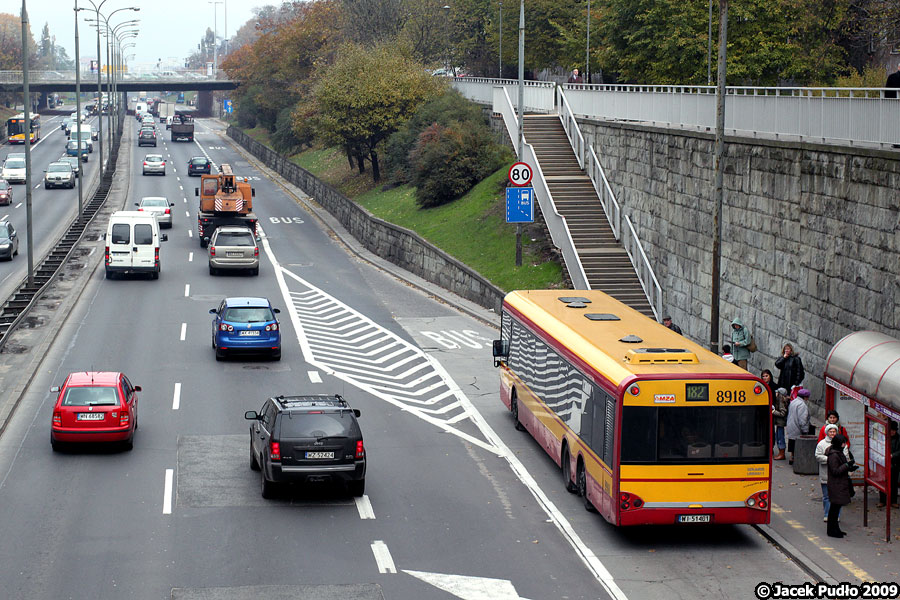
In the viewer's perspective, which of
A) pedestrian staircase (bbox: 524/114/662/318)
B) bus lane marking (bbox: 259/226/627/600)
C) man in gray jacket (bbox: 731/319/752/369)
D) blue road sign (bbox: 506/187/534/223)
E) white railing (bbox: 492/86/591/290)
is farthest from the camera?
blue road sign (bbox: 506/187/534/223)

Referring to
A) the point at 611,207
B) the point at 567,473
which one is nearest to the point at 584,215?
the point at 611,207

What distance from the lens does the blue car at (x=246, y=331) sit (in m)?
29.7

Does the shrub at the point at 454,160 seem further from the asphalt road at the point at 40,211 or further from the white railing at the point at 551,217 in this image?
the asphalt road at the point at 40,211

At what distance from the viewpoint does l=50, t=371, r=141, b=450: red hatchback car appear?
68.6 ft

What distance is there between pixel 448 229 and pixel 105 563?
3402cm

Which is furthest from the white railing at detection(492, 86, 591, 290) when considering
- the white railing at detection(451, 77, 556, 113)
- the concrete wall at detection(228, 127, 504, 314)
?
the concrete wall at detection(228, 127, 504, 314)

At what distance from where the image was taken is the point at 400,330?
117 feet

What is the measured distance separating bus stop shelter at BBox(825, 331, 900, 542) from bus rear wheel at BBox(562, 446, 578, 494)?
4.62 meters

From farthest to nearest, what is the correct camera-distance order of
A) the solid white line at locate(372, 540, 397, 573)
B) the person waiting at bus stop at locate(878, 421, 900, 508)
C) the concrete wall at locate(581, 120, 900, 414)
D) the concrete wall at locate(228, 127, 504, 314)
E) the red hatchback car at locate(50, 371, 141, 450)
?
the concrete wall at locate(228, 127, 504, 314)
the red hatchback car at locate(50, 371, 141, 450)
the concrete wall at locate(581, 120, 900, 414)
the person waiting at bus stop at locate(878, 421, 900, 508)
the solid white line at locate(372, 540, 397, 573)

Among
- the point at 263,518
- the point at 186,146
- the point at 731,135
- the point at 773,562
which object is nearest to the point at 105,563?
the point at 263,518

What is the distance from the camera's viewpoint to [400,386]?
91.6ft

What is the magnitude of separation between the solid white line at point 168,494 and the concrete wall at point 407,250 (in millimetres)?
18721

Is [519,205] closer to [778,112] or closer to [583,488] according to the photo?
[778,112]

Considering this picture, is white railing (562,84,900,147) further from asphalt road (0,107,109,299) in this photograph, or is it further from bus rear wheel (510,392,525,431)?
asphalt road (0,107,109,299)
